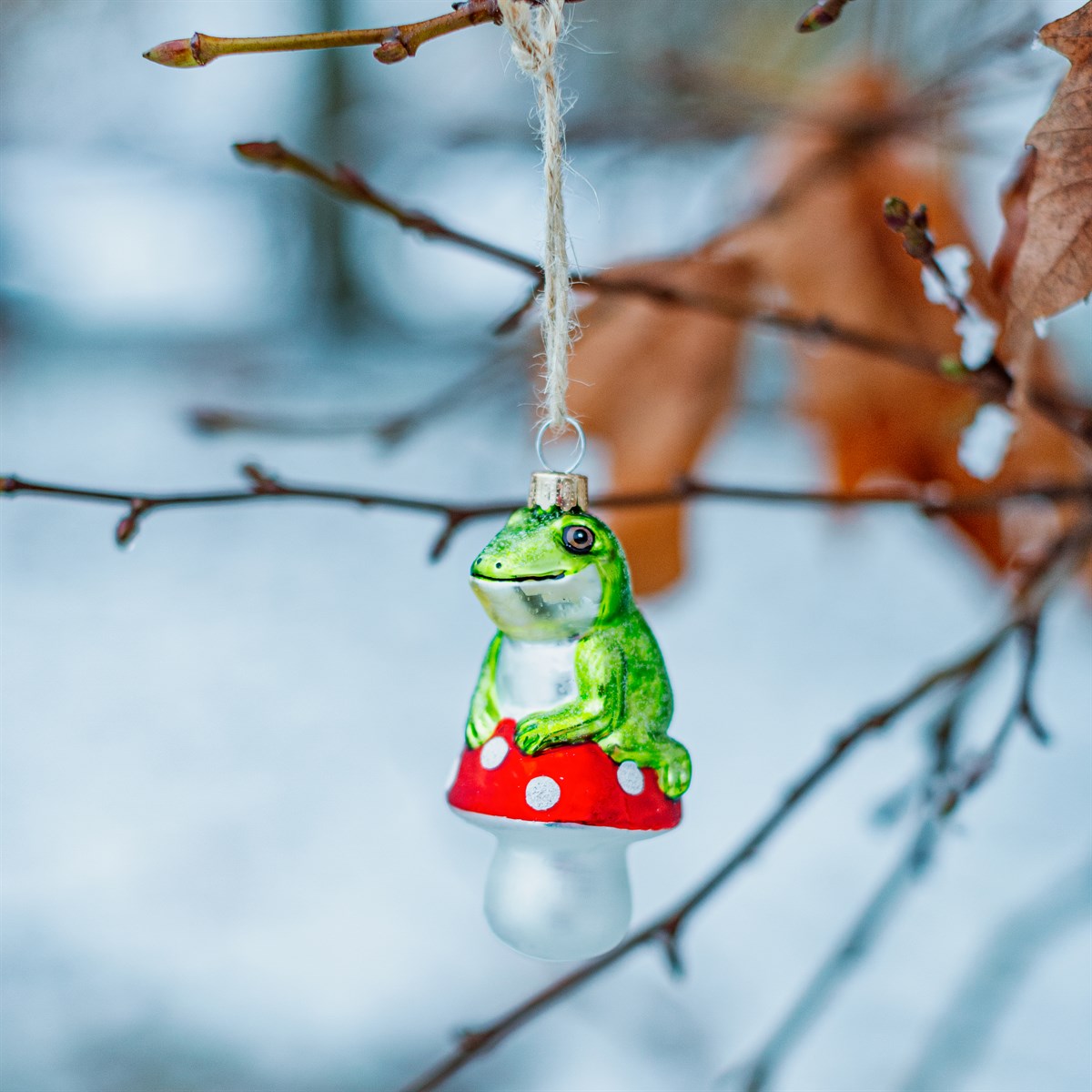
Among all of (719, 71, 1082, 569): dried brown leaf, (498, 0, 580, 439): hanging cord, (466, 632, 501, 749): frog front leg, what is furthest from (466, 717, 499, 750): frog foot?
(719, 71, 1082, 569): dried brown leaf

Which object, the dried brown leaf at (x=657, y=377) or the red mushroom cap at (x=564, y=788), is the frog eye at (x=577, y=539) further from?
the dried brown leaf at (x=657, y=377)

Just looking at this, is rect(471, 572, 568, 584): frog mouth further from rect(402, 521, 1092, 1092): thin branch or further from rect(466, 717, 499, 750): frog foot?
rect(402, 521, 1092, 1092): thin branch

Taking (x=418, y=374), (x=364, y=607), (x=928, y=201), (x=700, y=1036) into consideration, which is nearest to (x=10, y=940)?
(x=700, y=1036)

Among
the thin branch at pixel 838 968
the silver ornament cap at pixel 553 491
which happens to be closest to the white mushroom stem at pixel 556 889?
the silver ornament cap at pixel 553 491

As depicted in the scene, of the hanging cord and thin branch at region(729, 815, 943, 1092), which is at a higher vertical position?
the hanging cord

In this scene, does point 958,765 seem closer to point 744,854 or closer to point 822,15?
point 744,854
